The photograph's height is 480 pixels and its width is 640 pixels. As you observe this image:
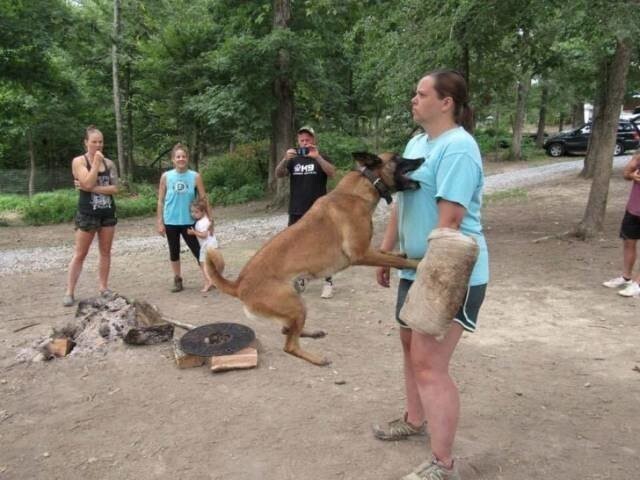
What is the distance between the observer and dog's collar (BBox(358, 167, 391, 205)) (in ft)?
10.7

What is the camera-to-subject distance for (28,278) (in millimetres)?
8625

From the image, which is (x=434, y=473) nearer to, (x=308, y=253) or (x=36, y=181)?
(x=308, y=253)

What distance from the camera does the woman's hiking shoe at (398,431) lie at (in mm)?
3424

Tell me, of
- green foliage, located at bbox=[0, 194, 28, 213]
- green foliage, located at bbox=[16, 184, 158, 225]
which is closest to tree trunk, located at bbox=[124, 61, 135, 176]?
green foliage, located at bbox=[16, 184, 158, 225]

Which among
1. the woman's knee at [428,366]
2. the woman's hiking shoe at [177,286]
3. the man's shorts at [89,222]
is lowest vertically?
the woman's hiking shoe at [177,286]

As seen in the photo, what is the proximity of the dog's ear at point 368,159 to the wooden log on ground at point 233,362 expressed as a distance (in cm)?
220

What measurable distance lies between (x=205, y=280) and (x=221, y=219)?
778 cm

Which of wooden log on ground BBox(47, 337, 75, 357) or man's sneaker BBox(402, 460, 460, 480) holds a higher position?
man's sneaker BBox(402, 460, 460, 480)

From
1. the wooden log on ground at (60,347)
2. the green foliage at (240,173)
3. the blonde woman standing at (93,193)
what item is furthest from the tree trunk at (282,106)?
the wooden log on ground at (60,347)

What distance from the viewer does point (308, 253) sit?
360 cm

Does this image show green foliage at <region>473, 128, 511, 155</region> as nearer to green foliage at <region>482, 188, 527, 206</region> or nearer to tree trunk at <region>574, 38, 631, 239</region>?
green foliage at <region>482, 188, 527, 206</region>

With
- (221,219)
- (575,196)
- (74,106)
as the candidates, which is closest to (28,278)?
(221,219)

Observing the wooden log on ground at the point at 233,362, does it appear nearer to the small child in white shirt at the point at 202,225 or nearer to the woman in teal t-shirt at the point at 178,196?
the small child in white shirt at the point at 202,225

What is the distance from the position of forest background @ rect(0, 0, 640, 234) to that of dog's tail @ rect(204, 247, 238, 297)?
6366 mm
